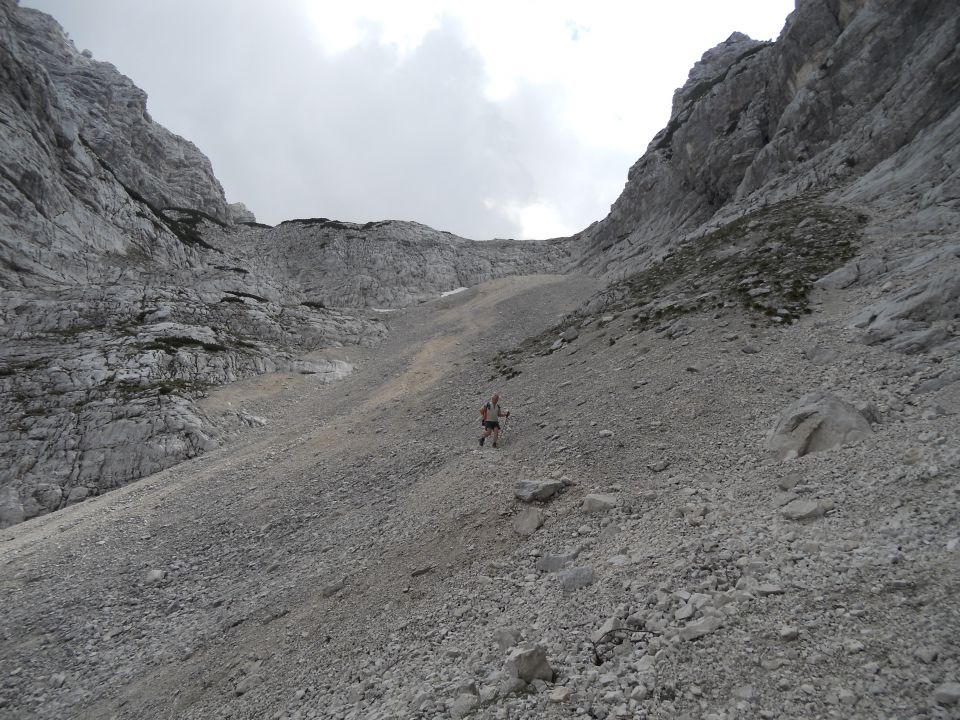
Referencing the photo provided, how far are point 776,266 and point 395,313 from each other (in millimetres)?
43850

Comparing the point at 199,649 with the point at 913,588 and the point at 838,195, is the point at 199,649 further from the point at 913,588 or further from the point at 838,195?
the point at 838,195

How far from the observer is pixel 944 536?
6.26 meters

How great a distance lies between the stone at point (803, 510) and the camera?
7.79 m

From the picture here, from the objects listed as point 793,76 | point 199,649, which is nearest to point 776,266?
point 199,649

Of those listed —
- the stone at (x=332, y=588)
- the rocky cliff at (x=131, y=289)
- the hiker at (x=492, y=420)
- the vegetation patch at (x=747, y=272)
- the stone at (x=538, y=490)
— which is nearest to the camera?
the stone at (x=332, y=588)

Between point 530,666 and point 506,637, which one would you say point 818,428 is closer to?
point 506,637

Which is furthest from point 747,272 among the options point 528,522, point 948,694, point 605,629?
point 948,694

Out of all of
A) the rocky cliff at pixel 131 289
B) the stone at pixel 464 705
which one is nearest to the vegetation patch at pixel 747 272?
the stone at pixel 464 705

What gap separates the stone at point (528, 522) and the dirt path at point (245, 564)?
38cm

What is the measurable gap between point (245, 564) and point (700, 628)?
11274 mm

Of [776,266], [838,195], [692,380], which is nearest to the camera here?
[692,380]

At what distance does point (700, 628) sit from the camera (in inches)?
245

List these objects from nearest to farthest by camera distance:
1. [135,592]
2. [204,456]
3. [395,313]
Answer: [135,592] < [204,456] < [395,313]

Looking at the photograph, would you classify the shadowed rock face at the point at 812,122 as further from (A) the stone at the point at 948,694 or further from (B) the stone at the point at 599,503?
(A) the stone at the point at 948,694
